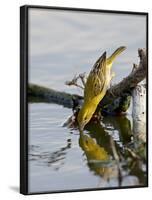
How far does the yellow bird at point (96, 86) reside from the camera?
4039 mm

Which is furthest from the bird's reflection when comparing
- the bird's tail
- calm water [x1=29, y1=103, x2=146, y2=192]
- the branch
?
the bird's tail

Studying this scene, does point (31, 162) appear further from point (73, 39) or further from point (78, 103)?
point (73, 39)

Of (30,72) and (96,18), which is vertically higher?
(96,18)

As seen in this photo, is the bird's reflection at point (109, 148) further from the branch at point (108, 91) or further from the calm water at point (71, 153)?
the branch at point (108, 91)

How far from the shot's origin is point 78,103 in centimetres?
402

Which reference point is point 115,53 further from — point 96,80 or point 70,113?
point 70,113

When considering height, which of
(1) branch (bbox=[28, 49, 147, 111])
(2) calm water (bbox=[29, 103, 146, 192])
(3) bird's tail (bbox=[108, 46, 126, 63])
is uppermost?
(3) bird's tail (bbox=[108, 46, 126, 63])

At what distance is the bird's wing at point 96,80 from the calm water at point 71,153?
0.16 m

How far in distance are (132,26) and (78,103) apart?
1.86ft

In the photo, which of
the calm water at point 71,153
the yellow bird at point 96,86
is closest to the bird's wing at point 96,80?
the yellow bird at point 96,86

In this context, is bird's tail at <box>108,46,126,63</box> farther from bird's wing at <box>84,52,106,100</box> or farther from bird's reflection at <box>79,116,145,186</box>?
bird's reflection at <box>79,116,145,186</box>

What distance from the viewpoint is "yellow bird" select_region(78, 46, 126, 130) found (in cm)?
404

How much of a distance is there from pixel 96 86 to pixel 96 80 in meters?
0.04

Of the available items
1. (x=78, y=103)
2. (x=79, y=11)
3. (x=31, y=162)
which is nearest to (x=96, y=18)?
(x=79, y=11)
